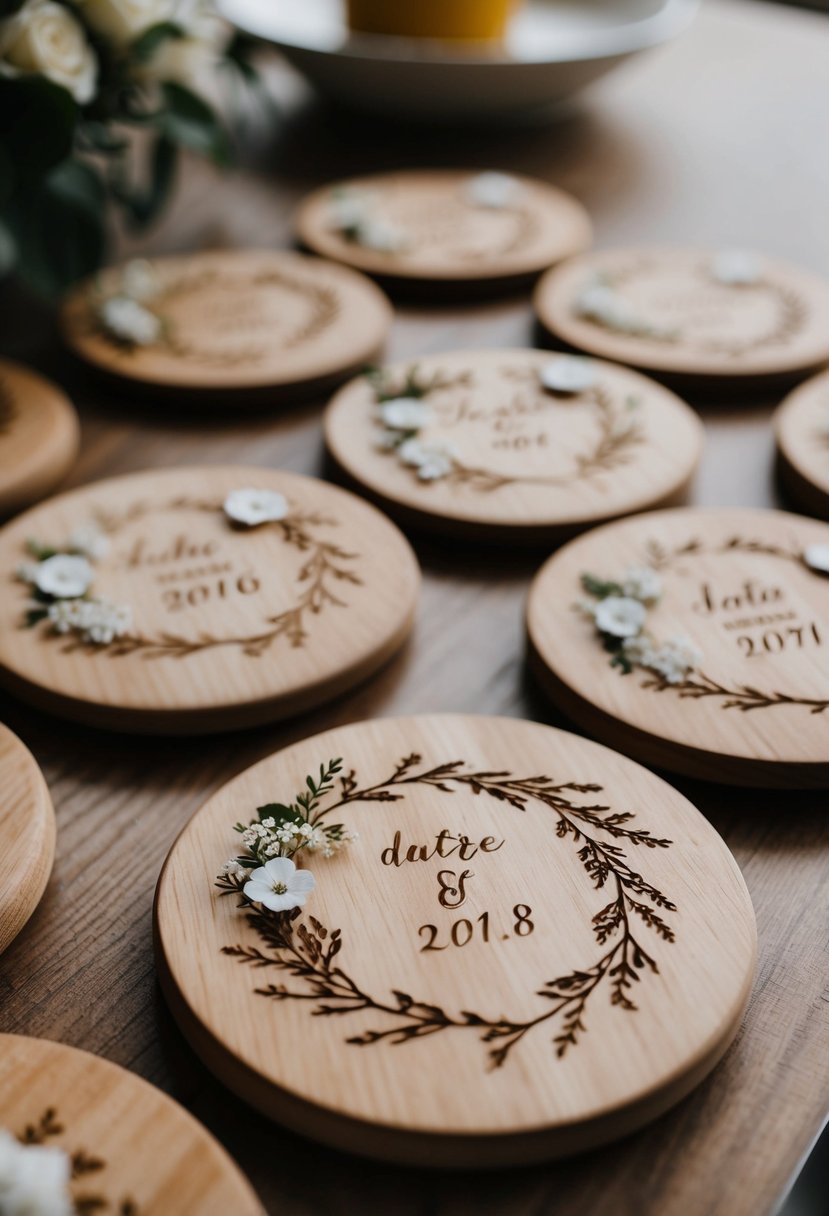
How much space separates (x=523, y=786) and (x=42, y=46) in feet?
2.83

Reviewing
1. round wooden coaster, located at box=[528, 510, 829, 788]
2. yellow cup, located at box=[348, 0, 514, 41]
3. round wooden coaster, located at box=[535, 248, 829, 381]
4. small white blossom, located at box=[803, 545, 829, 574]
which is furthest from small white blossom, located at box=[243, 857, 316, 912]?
yellow cup, located at box=[348, 0, 514, 41]

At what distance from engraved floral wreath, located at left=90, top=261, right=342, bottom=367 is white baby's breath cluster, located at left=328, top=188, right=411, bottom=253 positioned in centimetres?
13

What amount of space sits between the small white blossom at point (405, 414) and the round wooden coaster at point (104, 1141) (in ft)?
2.14

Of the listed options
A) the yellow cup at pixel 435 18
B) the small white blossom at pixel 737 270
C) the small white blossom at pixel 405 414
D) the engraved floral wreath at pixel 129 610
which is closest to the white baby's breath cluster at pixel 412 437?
the small white blossom at pixel 405 414

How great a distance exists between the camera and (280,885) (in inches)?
27.4

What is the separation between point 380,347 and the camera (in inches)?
49.8

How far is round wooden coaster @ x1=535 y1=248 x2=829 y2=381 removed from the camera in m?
1.22

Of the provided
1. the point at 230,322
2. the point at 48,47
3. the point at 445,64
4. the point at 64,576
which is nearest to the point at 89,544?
the point at 64,576

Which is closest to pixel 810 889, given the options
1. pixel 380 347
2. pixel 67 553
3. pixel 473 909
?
pixel 473 909

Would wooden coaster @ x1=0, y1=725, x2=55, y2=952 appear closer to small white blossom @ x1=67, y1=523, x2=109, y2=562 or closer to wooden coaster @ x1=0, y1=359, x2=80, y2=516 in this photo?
small white blossom @ x1=67, y1=523, x2=109, y2=562

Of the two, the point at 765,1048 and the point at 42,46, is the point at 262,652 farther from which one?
the point at 42,46

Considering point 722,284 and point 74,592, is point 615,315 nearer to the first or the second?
point 722,284

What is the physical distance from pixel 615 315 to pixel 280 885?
2.65ft

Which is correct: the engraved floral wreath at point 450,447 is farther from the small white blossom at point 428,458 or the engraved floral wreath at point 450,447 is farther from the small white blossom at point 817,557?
the small white blossom at point 817,557
